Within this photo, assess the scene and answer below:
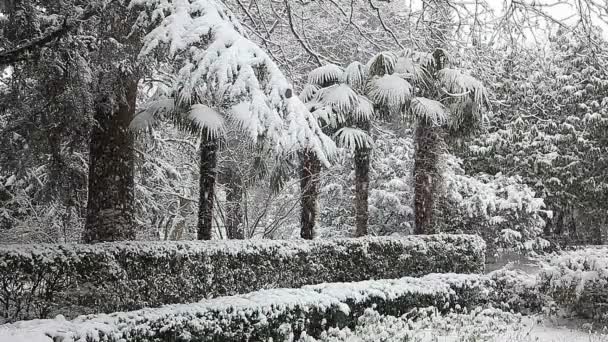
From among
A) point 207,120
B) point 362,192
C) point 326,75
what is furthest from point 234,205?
point 207,120

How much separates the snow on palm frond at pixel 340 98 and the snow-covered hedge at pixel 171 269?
9.04 ft

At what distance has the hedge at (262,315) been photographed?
11.9 ft

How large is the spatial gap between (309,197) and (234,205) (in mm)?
3689

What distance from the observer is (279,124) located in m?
4.28

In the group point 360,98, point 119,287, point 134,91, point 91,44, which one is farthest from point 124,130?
point 360,98

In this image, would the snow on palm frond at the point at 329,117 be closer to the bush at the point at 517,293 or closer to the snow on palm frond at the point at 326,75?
the snow on palm frond at the point at 326,75

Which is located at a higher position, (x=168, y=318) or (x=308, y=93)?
(x=308, y=93)

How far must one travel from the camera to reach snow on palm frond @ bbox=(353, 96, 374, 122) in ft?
35.6

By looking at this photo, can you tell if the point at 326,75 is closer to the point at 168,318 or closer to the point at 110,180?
the point at 110,180

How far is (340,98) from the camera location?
1053 centimetres

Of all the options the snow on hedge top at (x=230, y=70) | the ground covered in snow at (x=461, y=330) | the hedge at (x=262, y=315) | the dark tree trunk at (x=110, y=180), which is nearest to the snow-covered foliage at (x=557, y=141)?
the hedge at (x=262, y=315)

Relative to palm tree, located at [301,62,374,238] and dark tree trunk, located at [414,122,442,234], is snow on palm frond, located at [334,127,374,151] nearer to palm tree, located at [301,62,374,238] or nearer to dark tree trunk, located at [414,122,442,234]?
Answer: palm tree, located at [301,62,374,238]

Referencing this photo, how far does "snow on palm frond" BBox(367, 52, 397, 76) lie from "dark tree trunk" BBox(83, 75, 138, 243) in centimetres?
534

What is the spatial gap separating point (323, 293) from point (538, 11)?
366cm
